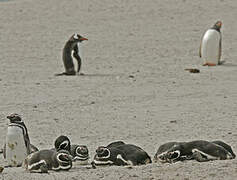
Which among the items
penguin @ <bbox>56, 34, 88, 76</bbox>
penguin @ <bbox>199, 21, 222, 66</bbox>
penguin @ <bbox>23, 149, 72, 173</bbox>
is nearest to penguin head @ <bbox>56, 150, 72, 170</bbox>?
penguin @ <bbox>23, 149, 72, 173</bbox>

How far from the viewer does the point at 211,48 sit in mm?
14273

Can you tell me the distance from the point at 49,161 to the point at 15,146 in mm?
755

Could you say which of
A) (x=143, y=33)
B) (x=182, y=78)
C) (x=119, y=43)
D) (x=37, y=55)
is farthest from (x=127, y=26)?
(x=182, y=78)

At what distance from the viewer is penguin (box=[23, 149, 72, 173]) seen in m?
5.46

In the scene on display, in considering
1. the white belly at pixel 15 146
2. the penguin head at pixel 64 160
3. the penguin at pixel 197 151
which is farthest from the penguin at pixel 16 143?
the penguin at pixel 197 151

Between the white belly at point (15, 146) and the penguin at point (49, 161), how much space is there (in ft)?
1.88

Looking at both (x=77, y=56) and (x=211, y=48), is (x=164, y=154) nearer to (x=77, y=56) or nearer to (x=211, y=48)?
(x=77, y=56)

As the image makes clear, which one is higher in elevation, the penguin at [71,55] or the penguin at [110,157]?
the penguin at [71,55]

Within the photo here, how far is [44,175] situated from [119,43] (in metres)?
12.3

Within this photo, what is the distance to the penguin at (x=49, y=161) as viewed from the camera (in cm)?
546

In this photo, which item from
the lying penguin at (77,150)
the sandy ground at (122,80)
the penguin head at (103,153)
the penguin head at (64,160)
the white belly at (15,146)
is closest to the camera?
the penguin head at (64,160)

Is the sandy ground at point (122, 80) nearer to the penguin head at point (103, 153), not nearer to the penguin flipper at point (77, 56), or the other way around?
the penguin head at point (103, 153)

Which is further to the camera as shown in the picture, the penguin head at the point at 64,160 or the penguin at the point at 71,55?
the penguin at the point at 71,55

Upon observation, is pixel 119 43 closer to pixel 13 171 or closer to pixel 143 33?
pixel 143 33
